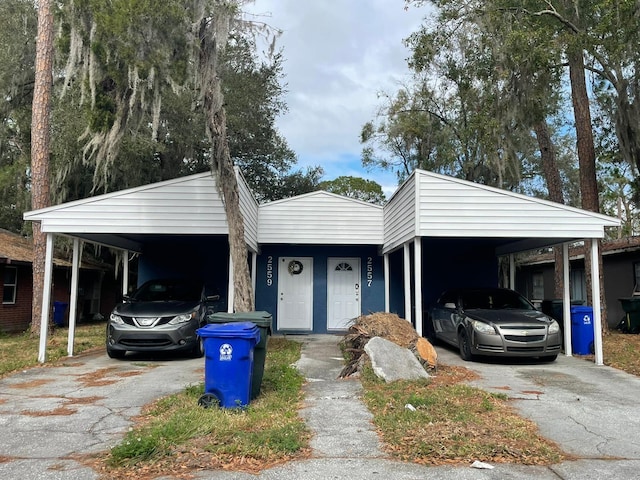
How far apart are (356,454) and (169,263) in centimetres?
1150

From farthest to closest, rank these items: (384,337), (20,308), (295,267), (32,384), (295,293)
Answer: (20,308) → (295,267) → (295,293) → (384,337) → (32,384)

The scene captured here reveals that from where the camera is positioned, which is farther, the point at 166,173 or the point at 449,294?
the point at 166,173

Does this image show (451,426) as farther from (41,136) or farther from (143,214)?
(41,136)

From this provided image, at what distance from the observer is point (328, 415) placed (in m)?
5.79

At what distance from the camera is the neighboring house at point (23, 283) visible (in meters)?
16.1

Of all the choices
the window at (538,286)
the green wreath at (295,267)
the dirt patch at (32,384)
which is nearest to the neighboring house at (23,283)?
the green wreath at (295,267)

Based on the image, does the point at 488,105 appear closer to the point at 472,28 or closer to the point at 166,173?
the point at 472,28

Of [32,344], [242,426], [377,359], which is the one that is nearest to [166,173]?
[32,344]

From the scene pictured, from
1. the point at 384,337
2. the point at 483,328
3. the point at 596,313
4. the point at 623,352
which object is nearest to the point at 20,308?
the point at 384,337

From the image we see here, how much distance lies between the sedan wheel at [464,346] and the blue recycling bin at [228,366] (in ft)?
16.4

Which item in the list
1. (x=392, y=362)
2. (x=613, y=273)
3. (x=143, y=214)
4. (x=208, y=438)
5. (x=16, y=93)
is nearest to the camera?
(x=208, y=438)

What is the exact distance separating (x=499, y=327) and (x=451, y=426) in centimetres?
433

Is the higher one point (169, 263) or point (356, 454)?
point (169, 263)

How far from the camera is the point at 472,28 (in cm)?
1346
